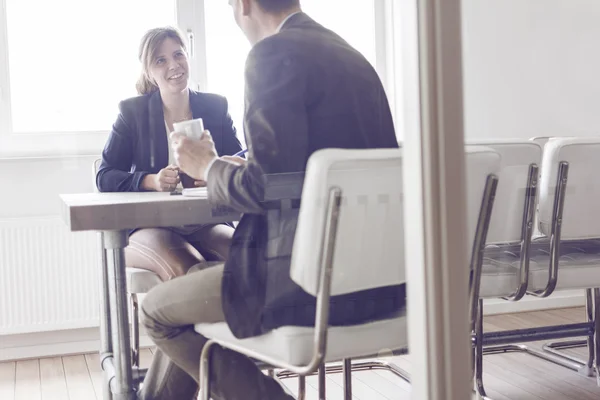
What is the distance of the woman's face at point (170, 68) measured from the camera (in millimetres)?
1283

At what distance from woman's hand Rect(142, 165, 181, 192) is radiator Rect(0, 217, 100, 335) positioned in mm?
403

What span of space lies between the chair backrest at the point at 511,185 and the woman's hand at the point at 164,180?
0.56 meters

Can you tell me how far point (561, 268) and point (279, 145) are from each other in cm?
77

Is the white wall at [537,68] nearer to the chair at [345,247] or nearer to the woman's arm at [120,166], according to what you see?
the chair at [345,247]

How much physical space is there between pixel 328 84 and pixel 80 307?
96 cm

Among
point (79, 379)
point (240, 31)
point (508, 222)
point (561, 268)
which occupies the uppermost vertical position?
point (240, 31)

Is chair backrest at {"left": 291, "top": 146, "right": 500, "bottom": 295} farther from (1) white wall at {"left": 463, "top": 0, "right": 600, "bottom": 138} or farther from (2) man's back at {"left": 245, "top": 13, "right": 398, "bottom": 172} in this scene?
(1) white wall at {"left": 463, "top": 0, "right": 600, "bottom": 138}

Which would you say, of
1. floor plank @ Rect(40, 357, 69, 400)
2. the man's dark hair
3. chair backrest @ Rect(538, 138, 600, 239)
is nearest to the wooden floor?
floor plank @ Rect(40, 357, 69, 400)

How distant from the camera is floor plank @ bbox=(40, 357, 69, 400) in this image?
1684mm

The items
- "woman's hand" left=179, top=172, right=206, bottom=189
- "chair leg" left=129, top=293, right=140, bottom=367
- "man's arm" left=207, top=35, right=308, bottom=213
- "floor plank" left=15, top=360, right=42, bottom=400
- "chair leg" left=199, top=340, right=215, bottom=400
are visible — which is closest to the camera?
"man's arm" left=207, top=35, right=308, bottom=213

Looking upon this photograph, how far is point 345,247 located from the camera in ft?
3.87

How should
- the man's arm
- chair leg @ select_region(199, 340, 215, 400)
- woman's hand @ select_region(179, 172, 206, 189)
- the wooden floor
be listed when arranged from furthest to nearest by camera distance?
1. the wooden floor
2. chair leg @ select_region(199, 340, 215, 400)
3. woman's hand @ select_region(179, 172, 206, 189)
4. the man's arm

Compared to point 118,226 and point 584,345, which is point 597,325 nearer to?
point 584,345

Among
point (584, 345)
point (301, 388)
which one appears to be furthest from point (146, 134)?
point (584, 345)
